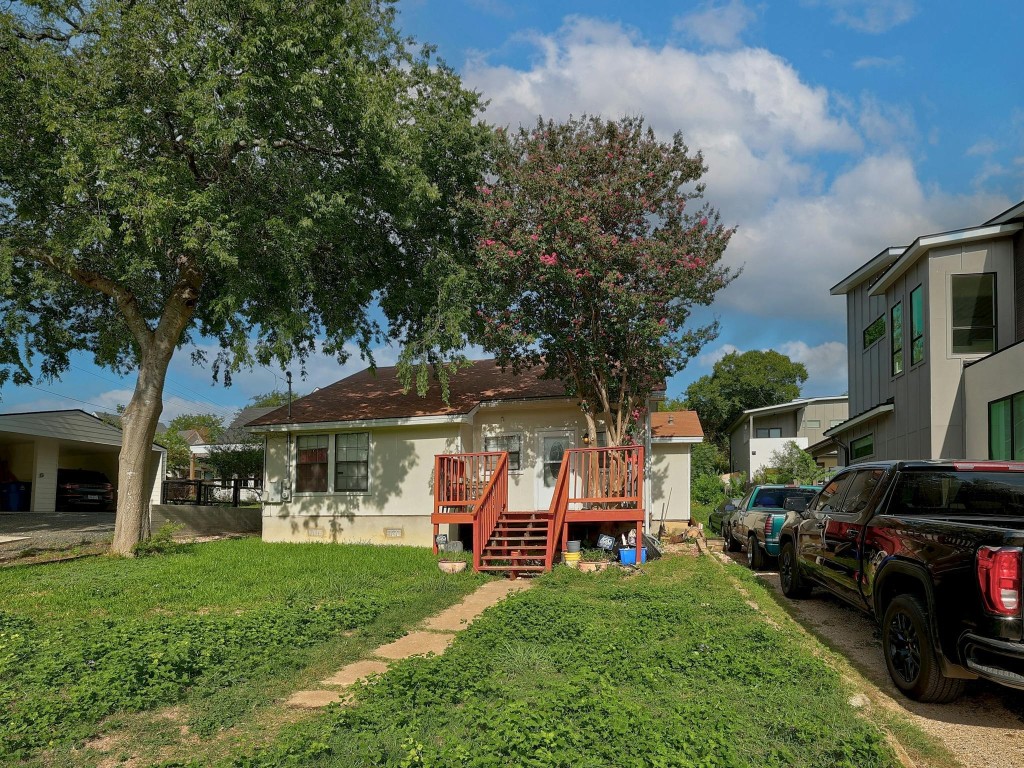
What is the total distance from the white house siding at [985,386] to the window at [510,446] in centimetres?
876

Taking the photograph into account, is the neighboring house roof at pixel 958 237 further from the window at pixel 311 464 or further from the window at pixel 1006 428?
the window at pixel 311 464

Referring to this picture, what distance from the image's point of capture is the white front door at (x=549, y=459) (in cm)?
Result: 1631

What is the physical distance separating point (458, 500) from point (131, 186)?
25.5 ft

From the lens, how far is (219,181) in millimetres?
13539

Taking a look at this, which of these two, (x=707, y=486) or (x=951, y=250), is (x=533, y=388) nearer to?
(x=951, y=250)

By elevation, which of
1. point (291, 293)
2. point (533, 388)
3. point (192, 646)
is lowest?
point (192, 646)

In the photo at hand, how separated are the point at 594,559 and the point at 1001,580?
8.43 meters

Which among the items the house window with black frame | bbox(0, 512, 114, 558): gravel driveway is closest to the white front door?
the house window with black frame

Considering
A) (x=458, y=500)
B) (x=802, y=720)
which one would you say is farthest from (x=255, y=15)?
(x=802, y=720)

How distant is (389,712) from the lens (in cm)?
470

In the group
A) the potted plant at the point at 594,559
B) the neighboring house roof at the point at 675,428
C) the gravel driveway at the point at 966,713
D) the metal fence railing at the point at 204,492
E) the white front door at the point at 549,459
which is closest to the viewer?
the gravel driveway at the point at 966,713

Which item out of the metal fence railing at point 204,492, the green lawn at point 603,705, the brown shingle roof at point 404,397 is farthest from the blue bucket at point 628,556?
the metal fence railing at point 204,492

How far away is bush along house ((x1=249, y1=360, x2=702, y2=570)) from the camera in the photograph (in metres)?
14.3

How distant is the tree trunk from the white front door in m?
8.12
